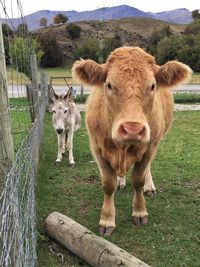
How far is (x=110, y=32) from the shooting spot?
59.5 meters

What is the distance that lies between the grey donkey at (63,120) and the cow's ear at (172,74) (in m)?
3.84

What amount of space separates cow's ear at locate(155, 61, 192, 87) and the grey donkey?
384 cm

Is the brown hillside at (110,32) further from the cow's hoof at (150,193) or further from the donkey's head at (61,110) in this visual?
the cow's hoof at (150,193)

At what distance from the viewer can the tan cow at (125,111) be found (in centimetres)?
382

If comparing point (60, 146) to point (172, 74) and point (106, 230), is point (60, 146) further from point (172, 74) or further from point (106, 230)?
point (172, 74)

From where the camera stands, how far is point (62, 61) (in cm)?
4706

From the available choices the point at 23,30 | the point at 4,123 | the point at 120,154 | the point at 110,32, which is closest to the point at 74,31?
the point at 110,32

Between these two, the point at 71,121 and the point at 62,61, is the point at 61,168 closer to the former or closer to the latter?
the point at 71,121

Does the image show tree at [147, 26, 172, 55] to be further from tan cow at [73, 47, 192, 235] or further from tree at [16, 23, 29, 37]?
tan cow at [73, 47, 192, 235]

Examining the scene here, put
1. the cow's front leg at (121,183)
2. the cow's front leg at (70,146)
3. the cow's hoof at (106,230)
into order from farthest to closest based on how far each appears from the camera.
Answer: the cow's front leg at (70,146)
the cow's front leg at (121,183)
the cow's hoof at (106,230)

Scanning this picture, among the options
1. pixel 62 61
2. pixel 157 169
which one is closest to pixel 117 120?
pixel 157 169

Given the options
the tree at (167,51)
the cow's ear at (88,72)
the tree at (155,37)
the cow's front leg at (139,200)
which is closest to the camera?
the cow's ear at (88,72)

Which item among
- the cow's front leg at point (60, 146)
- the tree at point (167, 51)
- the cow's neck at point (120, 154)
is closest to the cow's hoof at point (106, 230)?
the cow's neck at point (120, 154)

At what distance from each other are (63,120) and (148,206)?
3187mm
